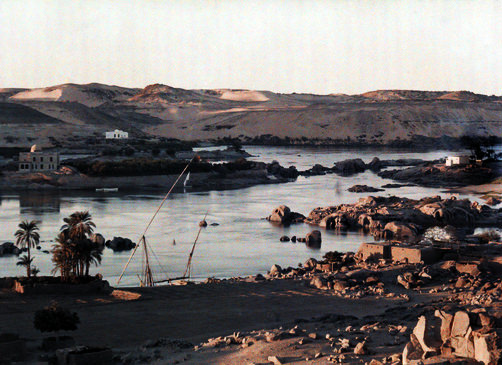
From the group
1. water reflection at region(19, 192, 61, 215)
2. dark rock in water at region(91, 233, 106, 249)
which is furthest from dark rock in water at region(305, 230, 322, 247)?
water reflection at region(19, 192, 61, 215)

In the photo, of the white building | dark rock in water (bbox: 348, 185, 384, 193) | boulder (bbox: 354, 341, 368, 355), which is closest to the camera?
boulder (bbox: 354, 341, 368, 355)

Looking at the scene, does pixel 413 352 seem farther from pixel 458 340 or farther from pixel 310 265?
pixel 310 265

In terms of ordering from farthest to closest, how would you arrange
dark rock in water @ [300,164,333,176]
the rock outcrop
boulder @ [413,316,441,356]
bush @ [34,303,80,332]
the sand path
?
dark rock in water @ [300,164,333,176]
the rock outcrop
the sand path
bush @ [34,303,80,332]
boulder @ [413,316,441,356]

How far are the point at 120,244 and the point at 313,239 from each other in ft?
26.6

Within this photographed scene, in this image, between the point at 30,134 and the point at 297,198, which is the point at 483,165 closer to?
the point at 297,198

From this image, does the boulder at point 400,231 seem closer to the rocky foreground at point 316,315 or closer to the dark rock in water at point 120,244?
the rocky foreground at point 316,315

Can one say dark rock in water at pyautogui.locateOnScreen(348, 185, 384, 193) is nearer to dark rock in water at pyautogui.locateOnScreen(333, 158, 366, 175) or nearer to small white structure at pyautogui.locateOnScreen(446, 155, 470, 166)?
small white structure at pyautogui.locateOnScreen(446, 155, 470, 166)

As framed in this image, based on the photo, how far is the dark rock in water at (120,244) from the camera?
33531 mm

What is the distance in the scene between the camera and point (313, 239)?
36219 millimetres

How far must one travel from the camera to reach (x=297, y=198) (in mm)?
54344

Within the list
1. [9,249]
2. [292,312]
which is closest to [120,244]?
[9,249]

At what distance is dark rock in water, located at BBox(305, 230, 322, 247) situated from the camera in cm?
3588

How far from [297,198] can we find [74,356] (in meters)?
40.8

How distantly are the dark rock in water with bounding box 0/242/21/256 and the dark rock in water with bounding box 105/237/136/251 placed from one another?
3.59 meters
